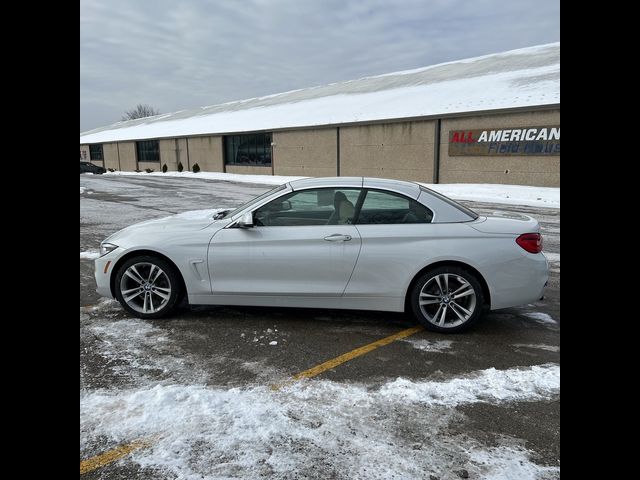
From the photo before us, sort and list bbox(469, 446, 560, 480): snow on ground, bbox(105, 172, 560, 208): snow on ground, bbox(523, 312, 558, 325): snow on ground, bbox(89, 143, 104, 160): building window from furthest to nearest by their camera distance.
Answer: bbox(89, 143, 104, 160): building window → bbox(105, 172, 560, 208): snow on ground → bbox(523, 312, 558, 325): snow on ground → bbox(469, 446, 560, 480): snow on ground

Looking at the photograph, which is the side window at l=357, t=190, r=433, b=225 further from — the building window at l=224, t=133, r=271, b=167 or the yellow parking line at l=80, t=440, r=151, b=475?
the building window at l=224, t=133, r=271, b=167

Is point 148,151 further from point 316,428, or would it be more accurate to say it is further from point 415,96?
point 316,428

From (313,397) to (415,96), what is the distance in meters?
32.5

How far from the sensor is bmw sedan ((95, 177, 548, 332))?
450 centimetres

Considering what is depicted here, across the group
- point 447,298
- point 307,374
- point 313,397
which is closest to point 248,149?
point 447,298

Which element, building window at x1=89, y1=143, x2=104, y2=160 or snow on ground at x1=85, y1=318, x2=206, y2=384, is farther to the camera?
building window at x1=89, y1=143, x2=104, y2=160

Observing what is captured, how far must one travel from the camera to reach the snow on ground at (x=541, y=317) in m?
4.94

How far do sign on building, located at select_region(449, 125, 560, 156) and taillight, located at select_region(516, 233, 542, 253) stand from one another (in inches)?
673

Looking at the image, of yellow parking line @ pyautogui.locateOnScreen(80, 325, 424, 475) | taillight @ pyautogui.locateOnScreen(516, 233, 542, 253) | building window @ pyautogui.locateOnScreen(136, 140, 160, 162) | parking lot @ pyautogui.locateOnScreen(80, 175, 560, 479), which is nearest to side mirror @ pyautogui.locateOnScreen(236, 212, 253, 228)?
parking lot @ pyautogui.locateOnScreen(80, 175, 560, 479)

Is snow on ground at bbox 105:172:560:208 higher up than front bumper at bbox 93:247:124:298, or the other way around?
snow on ground at bbox 105:172:560:208

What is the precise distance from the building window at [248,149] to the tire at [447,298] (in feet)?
109

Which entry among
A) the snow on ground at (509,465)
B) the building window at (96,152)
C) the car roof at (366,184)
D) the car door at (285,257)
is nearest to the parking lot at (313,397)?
the snow on ground at (509,465)
